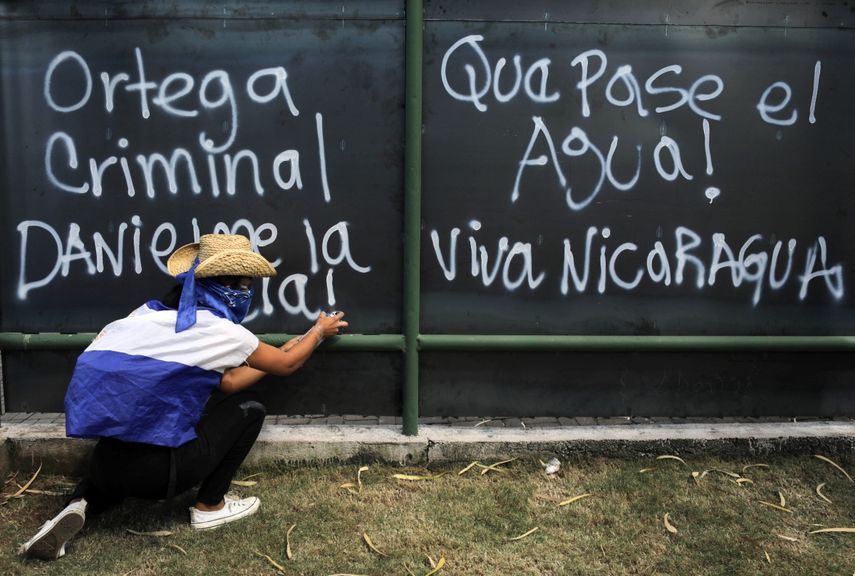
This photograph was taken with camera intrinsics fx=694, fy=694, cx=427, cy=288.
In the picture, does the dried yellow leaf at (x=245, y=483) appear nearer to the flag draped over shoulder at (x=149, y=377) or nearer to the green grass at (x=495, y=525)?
the green grass at (x=495, y=525)

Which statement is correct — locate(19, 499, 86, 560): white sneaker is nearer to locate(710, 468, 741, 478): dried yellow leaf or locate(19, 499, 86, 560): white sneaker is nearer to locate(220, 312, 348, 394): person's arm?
locate(220, 312, 348, 394): person's arm

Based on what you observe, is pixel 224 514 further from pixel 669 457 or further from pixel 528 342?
pixel 669 457

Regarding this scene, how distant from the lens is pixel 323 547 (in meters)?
2.89

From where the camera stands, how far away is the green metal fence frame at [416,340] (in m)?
3.45

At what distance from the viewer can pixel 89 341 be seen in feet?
11.8

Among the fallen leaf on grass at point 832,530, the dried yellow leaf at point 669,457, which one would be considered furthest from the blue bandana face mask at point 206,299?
the fallen leaf on grass at point 832,530

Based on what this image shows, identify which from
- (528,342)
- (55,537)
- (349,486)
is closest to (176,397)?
(55,537)

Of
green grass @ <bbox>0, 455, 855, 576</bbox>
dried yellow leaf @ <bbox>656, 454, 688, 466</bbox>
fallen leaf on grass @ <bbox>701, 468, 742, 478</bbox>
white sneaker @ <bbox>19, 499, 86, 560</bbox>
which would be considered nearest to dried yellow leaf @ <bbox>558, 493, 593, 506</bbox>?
green grass @ <bbox>0, 455, 855, 576</bbox>

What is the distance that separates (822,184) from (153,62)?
3.58 m

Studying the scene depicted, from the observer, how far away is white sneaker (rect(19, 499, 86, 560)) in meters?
2.75

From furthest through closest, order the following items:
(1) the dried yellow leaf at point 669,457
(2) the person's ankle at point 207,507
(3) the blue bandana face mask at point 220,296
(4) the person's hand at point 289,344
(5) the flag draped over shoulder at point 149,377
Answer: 1. (1) the dried yellow leaf at point 669,457
2. (4) the person's hand at point 289,344
3. (2) the person's ankle at point 207,507
4. (3) the blue bandana face mask at point 220,296
5. (5) the flag draped over shoulder at point 149,377

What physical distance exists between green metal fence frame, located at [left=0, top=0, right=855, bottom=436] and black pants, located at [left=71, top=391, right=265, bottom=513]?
586 millimetres

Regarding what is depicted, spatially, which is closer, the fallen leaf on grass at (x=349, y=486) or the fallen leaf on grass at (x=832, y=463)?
the fallen leaf on grass at (x=349, y=486)

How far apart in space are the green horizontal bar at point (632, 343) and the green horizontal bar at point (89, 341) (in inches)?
7.4
